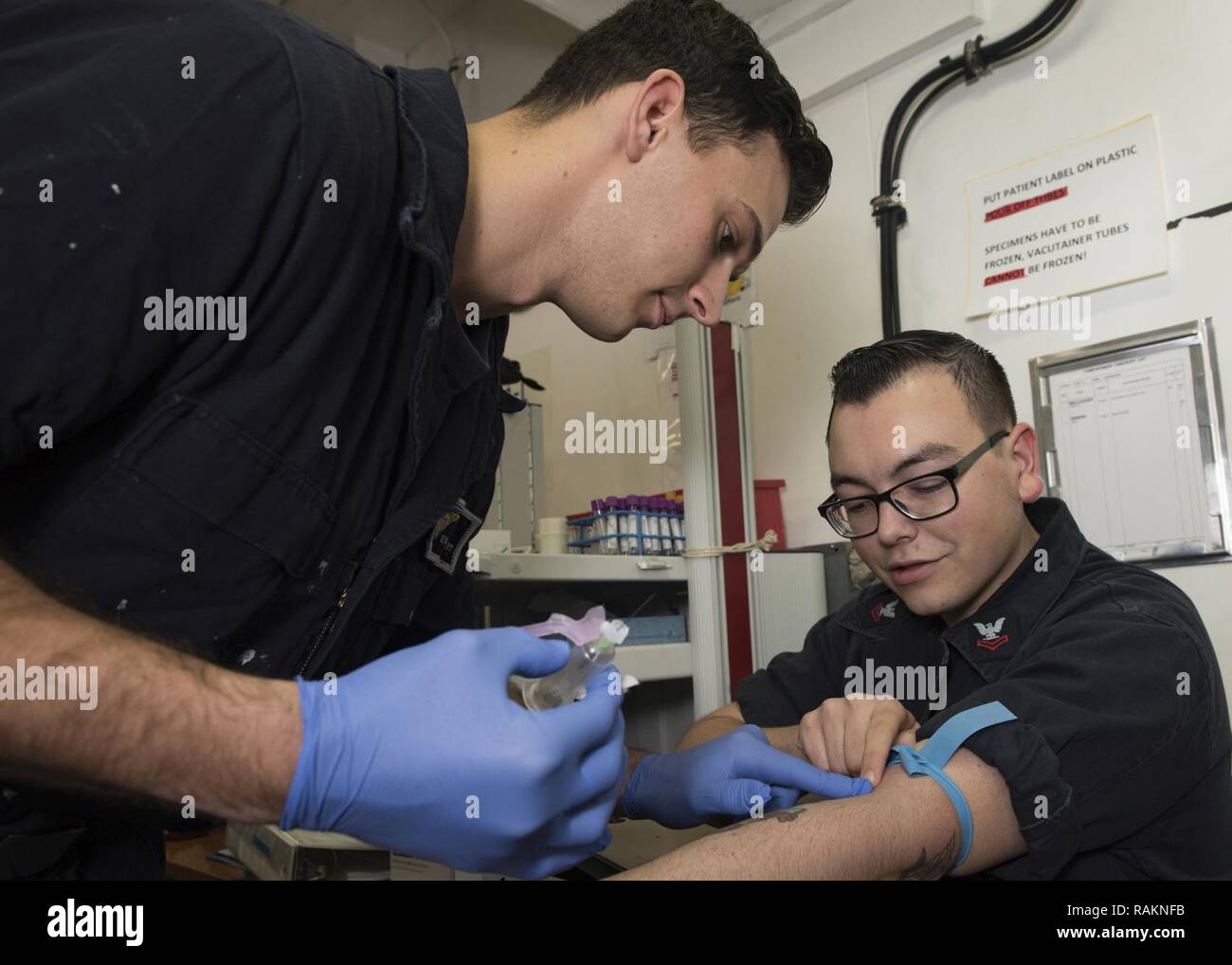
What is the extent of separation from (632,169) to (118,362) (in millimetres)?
621

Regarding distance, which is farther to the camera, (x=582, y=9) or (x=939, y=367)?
(x=582, y=9)

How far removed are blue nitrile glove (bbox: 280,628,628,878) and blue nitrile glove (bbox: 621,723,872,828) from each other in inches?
15.4

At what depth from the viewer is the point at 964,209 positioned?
197cm

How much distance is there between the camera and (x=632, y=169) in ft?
3.50

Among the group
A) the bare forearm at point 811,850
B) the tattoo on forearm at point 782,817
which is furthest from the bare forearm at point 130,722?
the tattoo on forearm at point 782,817

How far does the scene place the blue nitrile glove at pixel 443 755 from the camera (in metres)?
0.65

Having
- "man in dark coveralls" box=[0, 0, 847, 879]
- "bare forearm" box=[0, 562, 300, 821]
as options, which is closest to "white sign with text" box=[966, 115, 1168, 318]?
"man in dark coveralls" box=[0, 0, 847, 879]

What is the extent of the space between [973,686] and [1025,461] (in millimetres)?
342

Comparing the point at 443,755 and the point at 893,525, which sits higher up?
the point at 893,525

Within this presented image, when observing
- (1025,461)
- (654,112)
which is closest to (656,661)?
(1025,461)

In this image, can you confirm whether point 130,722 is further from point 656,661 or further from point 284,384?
point 656,661

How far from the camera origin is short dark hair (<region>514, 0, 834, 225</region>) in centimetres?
108

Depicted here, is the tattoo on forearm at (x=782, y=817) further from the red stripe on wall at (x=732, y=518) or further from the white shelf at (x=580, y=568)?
the red stripe on wall at (x=732, y=518)

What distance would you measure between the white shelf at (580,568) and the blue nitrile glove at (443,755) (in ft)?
2.95
